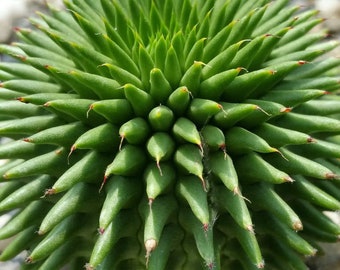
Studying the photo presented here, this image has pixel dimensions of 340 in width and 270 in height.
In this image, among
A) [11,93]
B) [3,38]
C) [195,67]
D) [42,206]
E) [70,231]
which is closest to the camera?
[195,67]

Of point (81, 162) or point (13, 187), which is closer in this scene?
point (81, 162)

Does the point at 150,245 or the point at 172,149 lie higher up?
the point at 172,149

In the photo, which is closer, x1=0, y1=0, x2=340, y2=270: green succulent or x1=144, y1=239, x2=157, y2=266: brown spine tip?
x1=144, y1=239, x2=157, y2=266: brown spine tip

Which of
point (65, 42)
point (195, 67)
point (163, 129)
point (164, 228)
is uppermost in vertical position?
point (65, 42)

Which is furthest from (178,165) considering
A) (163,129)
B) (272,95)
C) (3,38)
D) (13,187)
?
(3,38)

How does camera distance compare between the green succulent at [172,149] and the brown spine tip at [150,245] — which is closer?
the brown spine tip at [150,245]

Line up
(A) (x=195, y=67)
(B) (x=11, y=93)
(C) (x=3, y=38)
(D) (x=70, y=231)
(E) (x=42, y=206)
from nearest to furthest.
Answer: (A) (x=195, y=67) → (D) (x=70, y=231) → (E) (x=42, y=206) → (B) (x=11, y=93) → (C) (x=3, y=38)

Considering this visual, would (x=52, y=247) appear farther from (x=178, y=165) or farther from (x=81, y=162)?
(x=178, y=165)

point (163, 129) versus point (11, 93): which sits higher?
point (11, 93)
